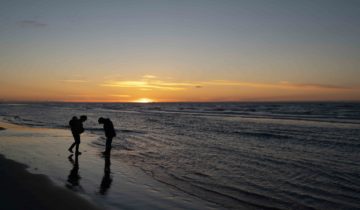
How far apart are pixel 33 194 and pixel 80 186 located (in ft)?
4.17

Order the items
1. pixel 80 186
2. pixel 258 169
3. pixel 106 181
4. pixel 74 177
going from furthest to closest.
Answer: pixel 258 169, pixel 74 177, pixel 106 181, pixel 80 186

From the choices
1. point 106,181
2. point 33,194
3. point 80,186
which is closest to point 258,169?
point 106,181

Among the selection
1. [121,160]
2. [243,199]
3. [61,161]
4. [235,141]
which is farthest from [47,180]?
[235,141]

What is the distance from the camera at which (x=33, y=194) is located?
755cm

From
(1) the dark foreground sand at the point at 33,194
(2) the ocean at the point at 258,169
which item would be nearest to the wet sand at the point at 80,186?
(1) the dark foreground sand at the point at 33,194

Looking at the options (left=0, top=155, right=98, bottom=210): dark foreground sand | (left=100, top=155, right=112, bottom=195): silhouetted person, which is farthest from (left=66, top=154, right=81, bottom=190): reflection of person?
(left=100, top=155, right=112, bottom=195): silhouetted person

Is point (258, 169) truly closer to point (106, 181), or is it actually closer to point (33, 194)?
point (106, 181)

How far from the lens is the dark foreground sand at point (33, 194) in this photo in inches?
266

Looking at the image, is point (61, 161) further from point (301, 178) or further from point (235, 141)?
point (235, 141)

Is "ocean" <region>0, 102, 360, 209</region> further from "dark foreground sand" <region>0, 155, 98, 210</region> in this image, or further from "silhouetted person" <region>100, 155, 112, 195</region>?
"dark foreground sand" <region>0, 155, 98, 210</region>

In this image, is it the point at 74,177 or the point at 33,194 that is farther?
the point at 74,177

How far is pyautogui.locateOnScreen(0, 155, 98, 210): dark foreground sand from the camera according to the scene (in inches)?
266

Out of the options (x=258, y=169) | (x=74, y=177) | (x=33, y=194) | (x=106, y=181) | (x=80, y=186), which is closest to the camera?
(x=33, y=194)

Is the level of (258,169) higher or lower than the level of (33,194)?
lower
